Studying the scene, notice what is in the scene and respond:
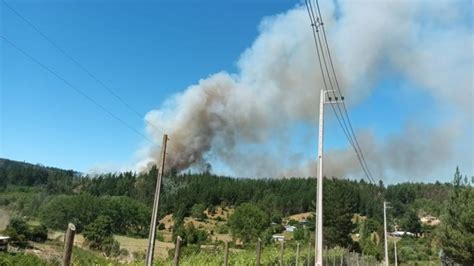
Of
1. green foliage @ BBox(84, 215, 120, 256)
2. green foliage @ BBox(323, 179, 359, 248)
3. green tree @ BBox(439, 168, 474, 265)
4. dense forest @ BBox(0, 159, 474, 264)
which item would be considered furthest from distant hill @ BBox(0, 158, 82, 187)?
green tree @ BBox(439, 168, 474, 265)

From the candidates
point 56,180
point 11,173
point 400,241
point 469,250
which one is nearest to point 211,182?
point 56,180

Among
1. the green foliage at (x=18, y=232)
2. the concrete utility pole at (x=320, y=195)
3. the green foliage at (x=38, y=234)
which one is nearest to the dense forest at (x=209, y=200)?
the green foliage at (x=38, y=234)

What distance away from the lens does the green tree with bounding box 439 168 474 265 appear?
3506 centimetres

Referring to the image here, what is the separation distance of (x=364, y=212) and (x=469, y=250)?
81.8 metres

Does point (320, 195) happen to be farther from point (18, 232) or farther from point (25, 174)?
point (25, 174)

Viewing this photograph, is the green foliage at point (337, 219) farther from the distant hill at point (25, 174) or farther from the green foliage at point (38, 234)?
the distant hill at point (25, 174)

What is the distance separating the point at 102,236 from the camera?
284ft

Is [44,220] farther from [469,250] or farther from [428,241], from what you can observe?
[469,250]

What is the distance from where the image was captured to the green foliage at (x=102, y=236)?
249 feet

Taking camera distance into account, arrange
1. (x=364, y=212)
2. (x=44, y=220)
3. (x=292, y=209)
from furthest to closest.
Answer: (x=292, y=209) → (x=364, y=212) → (x=44, y=220)

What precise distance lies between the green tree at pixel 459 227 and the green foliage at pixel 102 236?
4878cm

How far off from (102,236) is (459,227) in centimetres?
6644

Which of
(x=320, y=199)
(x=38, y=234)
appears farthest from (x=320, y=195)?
(x=38, y=234)

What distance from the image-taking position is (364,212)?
115000mm
